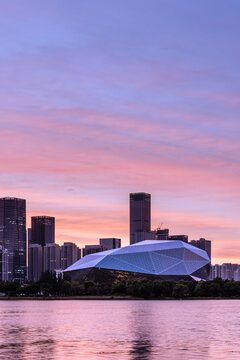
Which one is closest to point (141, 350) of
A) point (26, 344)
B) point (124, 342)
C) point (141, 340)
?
point (124, 342)

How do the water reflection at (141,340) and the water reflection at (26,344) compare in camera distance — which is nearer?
the water reflection at (26,344)

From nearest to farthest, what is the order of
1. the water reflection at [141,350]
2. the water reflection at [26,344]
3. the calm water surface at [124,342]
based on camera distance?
the water reflection at [141,350]
the water reflection at [26,344]
the calm water surface at [124,342]

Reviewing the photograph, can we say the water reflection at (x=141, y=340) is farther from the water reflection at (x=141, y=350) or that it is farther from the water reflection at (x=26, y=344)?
the water reflection at (x=26, y=344)

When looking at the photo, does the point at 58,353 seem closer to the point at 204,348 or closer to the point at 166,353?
the point at 166,353

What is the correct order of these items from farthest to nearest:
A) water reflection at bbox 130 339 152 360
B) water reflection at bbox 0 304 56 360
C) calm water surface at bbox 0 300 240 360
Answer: calm water surface at bbox 0 300 240 360 < water reflection at bbox 0 304 56 360 < water reflection at bbox 130 339 152 360

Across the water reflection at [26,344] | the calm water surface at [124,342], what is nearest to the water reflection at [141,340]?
the calm water surface at [124,342]

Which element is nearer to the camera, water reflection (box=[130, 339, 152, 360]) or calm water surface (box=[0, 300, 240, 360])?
water reflection (box=[130, 339, 152, 360])

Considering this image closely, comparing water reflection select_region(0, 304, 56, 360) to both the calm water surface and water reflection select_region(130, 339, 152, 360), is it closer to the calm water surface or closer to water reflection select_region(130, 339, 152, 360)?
the calm water surface

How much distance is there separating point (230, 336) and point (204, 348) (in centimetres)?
1445

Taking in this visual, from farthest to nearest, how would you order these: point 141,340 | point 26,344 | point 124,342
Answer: point 141,340 < point 124,342 < point 26,344

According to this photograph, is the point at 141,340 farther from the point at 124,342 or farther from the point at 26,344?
the point at 26,344

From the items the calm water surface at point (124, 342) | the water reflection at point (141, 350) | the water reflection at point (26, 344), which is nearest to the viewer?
the water reflection at point (141, 350)

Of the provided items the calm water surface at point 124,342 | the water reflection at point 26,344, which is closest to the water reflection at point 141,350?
the calm water surface at point 124,342

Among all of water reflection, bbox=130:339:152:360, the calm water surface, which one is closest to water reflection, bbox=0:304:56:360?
the calm water surface
